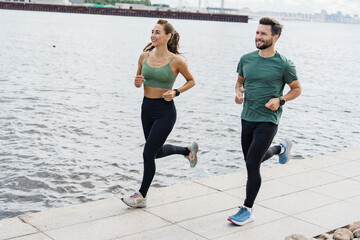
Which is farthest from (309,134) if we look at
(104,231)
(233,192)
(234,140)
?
(104,231)

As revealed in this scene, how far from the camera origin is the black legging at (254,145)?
19.6 feet

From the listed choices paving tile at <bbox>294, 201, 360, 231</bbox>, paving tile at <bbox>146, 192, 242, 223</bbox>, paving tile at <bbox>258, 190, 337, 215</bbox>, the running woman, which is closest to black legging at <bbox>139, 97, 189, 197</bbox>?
the running woman

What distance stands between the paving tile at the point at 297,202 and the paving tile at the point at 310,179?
1.26 ft

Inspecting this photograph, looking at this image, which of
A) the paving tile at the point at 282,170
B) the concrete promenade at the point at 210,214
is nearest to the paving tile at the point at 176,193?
the concrete promenade at the point at 210,214

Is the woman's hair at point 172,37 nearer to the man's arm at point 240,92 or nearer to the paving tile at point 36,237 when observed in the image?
the man's arm at point 240,92

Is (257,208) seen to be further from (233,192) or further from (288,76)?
(288,76)

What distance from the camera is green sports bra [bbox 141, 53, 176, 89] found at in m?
6.34

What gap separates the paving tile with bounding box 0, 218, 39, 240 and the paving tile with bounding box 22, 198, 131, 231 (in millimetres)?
92

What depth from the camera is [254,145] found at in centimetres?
600

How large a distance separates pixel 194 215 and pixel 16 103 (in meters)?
12.9

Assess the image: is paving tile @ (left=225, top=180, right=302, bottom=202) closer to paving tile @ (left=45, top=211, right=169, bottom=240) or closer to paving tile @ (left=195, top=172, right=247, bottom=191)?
paving tile @ (left=195, top=172, right=247, bottom=191)

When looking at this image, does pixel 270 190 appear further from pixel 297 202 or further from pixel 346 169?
pixel 346 169

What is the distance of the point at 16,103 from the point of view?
1816 cm

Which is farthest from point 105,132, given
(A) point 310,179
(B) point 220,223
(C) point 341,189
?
(B) point 220,223
